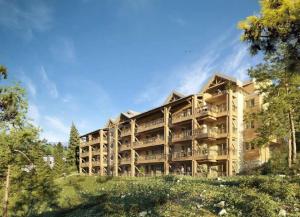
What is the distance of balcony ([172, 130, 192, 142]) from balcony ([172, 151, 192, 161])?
6.43 ft

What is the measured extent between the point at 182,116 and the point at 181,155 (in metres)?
5.83

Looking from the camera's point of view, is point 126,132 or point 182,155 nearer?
point 182,155

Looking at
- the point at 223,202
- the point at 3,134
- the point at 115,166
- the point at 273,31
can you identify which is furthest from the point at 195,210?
the point at 115,166

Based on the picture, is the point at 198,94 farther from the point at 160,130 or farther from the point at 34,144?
the point at 34,144

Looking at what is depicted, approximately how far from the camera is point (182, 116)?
161ft

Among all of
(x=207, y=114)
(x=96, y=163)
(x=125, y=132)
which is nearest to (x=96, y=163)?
(x=96, y=163)

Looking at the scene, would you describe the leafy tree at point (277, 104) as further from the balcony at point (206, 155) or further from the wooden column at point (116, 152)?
the wooden column at point (116, 152)

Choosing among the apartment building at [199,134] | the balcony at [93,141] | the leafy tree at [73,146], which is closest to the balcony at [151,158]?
the apartment building at [199,134]

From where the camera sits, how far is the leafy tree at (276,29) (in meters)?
9.89

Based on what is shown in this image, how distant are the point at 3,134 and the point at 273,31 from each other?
14.0 metres

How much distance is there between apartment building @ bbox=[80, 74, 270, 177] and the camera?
42.4 metres

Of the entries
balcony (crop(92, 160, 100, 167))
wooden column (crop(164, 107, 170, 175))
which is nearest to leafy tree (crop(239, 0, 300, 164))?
wooden column (crop(164, 107, 170, 175))

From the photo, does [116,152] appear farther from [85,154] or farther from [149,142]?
[85,154]

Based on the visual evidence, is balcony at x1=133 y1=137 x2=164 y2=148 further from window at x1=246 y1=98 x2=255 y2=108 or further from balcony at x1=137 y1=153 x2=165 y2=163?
Result: window at x1=246 y1=98 x2=255 y2=108
